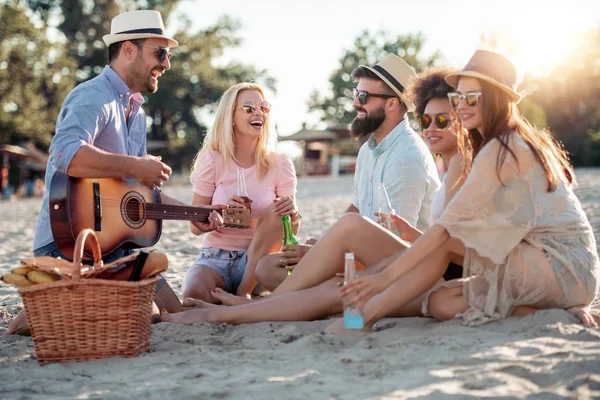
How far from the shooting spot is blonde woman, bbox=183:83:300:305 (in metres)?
5.40

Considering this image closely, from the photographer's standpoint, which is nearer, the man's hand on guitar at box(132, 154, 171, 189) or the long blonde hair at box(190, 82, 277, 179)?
the man's hand on guitar at box(132, 154, 171, 189)

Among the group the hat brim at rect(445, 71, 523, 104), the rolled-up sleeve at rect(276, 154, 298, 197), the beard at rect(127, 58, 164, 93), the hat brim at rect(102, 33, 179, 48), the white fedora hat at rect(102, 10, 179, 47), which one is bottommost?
the rolled-up sleeve at rect(276, 154, 298, 197)

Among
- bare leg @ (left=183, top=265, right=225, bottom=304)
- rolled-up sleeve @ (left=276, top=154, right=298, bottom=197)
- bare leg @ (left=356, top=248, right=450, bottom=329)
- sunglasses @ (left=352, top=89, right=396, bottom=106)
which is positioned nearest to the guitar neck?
bare leg @ (left=183, top=265, right=225, bottom=304)

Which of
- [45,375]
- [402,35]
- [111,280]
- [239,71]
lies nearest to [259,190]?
[111,280]

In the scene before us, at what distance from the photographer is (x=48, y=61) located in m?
38.0

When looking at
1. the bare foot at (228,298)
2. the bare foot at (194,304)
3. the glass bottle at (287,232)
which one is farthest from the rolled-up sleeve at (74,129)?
the glass bottle at (287,232)

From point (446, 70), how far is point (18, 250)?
6.23m

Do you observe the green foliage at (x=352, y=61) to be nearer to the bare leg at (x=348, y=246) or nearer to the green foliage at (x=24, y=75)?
the green foliage at (x=24, y=75)

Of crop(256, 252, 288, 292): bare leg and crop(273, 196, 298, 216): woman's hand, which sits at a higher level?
crop(273, 196, 298, 216): woman's hand

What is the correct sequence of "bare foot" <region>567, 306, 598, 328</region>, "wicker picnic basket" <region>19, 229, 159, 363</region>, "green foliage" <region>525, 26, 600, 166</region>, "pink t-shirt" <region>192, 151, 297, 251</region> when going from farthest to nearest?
"green foliage" <region>525, 26, 600, 166</region> → "pink t-shirt" <region>192, 151, 297, 251</region> → "bare foot" <region>567, 306, 598, 328</region> → "wicker picnic basket" <region>19, 229, 159, 363</region>

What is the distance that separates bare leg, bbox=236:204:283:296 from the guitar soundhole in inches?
31.5

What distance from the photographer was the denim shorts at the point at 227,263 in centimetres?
545

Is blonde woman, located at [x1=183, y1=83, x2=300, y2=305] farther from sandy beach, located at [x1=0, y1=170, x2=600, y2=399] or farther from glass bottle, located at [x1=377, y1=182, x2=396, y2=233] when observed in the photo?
sandy beach, located at [x1=0, y1=170, x2=600, y2=399]

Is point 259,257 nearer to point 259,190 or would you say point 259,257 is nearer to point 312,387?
point 259,190
